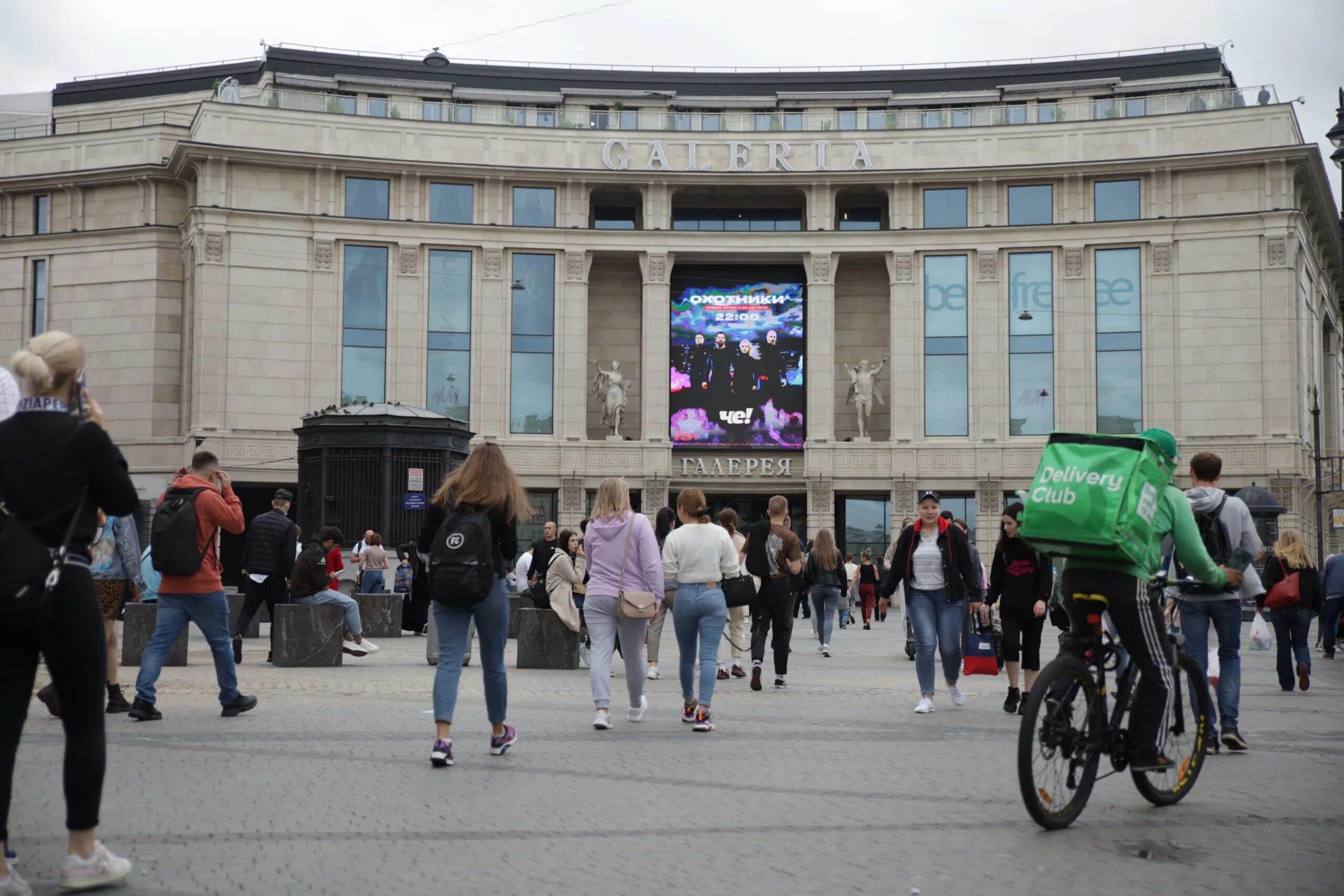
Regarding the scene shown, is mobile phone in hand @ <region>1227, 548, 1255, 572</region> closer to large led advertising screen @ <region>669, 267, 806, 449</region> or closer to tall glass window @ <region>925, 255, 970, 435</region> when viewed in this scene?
tall glass window @ <region>925, 255, 970, 435</region>

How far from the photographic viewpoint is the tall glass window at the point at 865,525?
49.1 metres

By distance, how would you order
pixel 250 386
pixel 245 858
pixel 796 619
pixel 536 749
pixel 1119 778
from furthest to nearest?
pixel 250 386, pixel 796 619, pixel 536 749, pixel 1119 778, pixel 245 858

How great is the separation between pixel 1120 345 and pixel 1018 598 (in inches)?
1490

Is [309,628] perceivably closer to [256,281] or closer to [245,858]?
[245,858]

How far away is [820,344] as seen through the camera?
4966 centimetres

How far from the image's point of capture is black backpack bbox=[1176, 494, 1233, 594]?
9141mm

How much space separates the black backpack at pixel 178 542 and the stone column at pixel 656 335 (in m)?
38.9

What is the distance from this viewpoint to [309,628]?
16.2m

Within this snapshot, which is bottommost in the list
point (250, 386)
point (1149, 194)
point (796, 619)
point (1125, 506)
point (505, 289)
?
point (796, 619)

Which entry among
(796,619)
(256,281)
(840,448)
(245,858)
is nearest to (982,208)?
(840,448)

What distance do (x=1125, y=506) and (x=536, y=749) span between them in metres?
4.21

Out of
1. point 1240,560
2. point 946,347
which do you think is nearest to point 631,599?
point 1240,560

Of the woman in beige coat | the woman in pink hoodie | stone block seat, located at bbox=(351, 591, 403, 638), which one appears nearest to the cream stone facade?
stone block seat, located at bbox=(351, 591, 403, 638)

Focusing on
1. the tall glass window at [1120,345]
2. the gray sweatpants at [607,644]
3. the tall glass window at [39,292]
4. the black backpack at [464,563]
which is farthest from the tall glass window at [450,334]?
the black backpack at [464,563]
